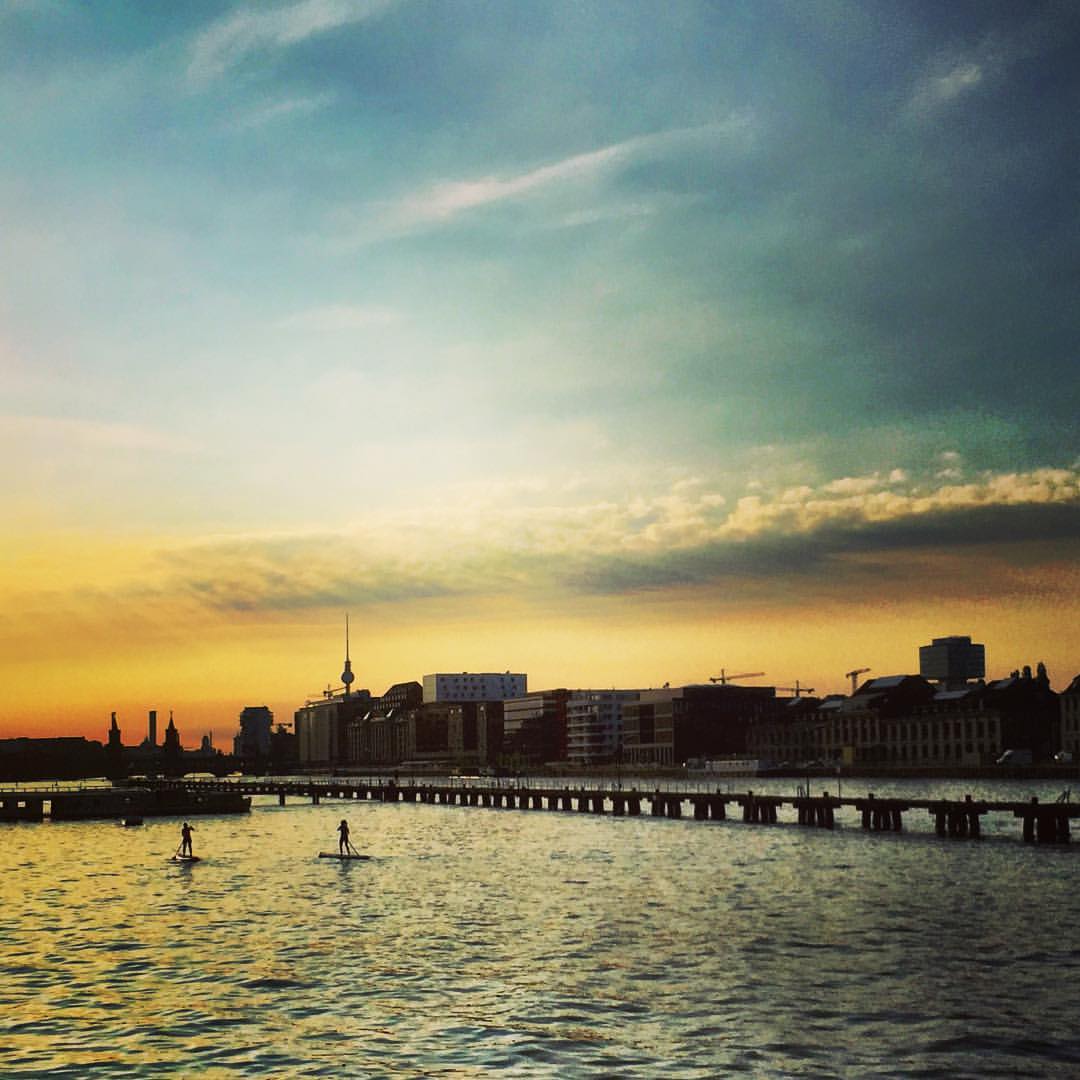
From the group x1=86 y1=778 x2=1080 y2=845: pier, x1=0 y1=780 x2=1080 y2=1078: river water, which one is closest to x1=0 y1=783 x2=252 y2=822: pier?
x1=86 y1=778 x2=1080 y2=845: pier

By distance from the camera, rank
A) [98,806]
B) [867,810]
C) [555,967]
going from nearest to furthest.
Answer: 1. [555,967]
2. [867,810]
3. [98,806]

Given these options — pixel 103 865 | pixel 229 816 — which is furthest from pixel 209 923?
pixel 229 816

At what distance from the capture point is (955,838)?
106 meters

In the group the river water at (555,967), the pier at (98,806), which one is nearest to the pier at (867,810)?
the river water at (555,967)

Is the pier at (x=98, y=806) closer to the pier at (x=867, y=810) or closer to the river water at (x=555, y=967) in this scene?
the pier at (x=867, y=810)

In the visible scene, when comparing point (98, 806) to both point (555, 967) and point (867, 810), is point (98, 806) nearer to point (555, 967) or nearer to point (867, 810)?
point (867, 810)

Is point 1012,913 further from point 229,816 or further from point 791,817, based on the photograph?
point 229,816

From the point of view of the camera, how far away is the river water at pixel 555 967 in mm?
34969

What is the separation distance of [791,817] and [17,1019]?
126 metres

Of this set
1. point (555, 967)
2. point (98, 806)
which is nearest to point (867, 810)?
point (555, 967)

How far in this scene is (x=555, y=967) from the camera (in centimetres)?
4762

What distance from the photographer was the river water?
115 ft

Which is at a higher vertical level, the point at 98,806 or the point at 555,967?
the point at 555,967

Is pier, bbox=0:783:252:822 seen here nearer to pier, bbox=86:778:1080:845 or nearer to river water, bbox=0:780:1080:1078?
pier, bbox=86:778:1080:845
